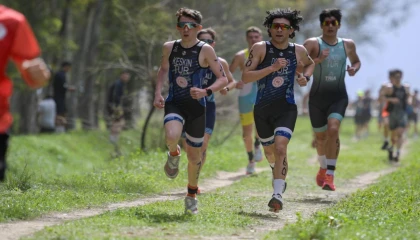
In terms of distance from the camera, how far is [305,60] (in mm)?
11586

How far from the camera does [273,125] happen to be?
11352 mm

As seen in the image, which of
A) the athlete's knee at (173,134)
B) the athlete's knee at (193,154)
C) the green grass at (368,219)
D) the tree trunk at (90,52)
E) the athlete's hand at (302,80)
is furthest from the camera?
the tree trunk at (90,52)

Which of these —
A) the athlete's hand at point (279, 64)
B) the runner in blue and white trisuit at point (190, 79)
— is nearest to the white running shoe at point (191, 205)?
the runner in blue and white trisuit at point (190, 79)

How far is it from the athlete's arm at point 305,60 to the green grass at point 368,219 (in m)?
1.76

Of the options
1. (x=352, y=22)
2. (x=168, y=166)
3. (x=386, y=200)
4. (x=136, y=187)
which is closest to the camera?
(x=168, y=166)

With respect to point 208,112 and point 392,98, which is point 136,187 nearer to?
point 208,112

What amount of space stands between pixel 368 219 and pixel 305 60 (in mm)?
2744

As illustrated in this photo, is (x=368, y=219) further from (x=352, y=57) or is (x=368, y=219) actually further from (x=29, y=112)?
(x=29, y=112)

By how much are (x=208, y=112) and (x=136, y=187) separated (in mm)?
1604

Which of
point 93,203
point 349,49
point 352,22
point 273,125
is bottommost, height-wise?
point 93,203

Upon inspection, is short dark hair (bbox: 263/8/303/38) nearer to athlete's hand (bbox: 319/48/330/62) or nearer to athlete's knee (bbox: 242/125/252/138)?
athlete's hand (bbox: 319/48/330/62)

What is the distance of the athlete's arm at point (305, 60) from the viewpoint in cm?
1139

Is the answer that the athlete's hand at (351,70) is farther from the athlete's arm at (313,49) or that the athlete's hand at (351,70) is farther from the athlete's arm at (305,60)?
the athlete's arm at (305,60)

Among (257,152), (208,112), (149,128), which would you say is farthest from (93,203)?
(149,128)
